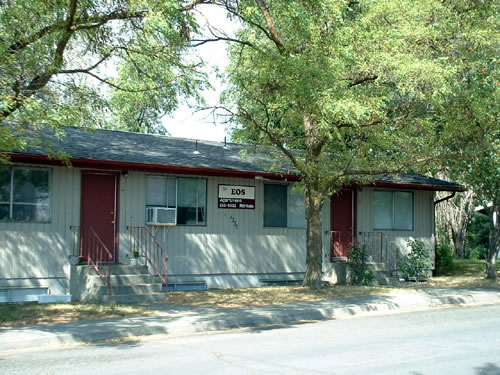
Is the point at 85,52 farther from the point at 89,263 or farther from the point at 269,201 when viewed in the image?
the point at 269,201

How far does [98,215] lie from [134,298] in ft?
8.88

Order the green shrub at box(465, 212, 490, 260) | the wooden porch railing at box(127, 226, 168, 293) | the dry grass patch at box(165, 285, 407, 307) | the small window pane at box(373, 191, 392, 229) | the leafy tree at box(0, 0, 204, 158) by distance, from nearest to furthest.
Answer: the leafy tree at box(0, 0, 204, 158), the dry grass patch at box(165, 285, 407, 307), the wooden porch railing at box(127, 226, 168, 293), the small window pane at box(373, 191, 392, 229), the green shrub at box(465, 212, 490, 260)

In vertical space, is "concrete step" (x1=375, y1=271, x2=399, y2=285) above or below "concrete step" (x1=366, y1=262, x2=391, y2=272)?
below

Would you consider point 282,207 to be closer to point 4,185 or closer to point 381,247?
point 381,247

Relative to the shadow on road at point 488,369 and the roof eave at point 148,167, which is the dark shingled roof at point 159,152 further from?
the shadow on road at point 488,369

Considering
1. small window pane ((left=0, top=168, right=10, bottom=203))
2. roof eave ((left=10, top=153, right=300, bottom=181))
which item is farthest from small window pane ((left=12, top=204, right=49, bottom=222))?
roof eave ((left=10, top=153, right=300, bottom=181))

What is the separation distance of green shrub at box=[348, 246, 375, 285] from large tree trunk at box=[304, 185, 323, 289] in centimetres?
262

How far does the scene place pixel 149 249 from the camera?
52.0 feet

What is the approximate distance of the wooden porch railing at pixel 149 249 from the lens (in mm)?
15591

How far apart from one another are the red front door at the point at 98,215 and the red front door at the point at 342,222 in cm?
736

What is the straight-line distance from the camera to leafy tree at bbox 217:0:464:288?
12820 mm

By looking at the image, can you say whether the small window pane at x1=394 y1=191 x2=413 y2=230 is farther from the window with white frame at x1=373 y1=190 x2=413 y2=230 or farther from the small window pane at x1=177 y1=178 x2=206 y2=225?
the small window pane at x1=177 y1=178 x2=206 y2=225

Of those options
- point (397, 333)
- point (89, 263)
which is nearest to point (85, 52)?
point (89, 263)

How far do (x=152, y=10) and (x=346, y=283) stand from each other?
1077 centimetres
